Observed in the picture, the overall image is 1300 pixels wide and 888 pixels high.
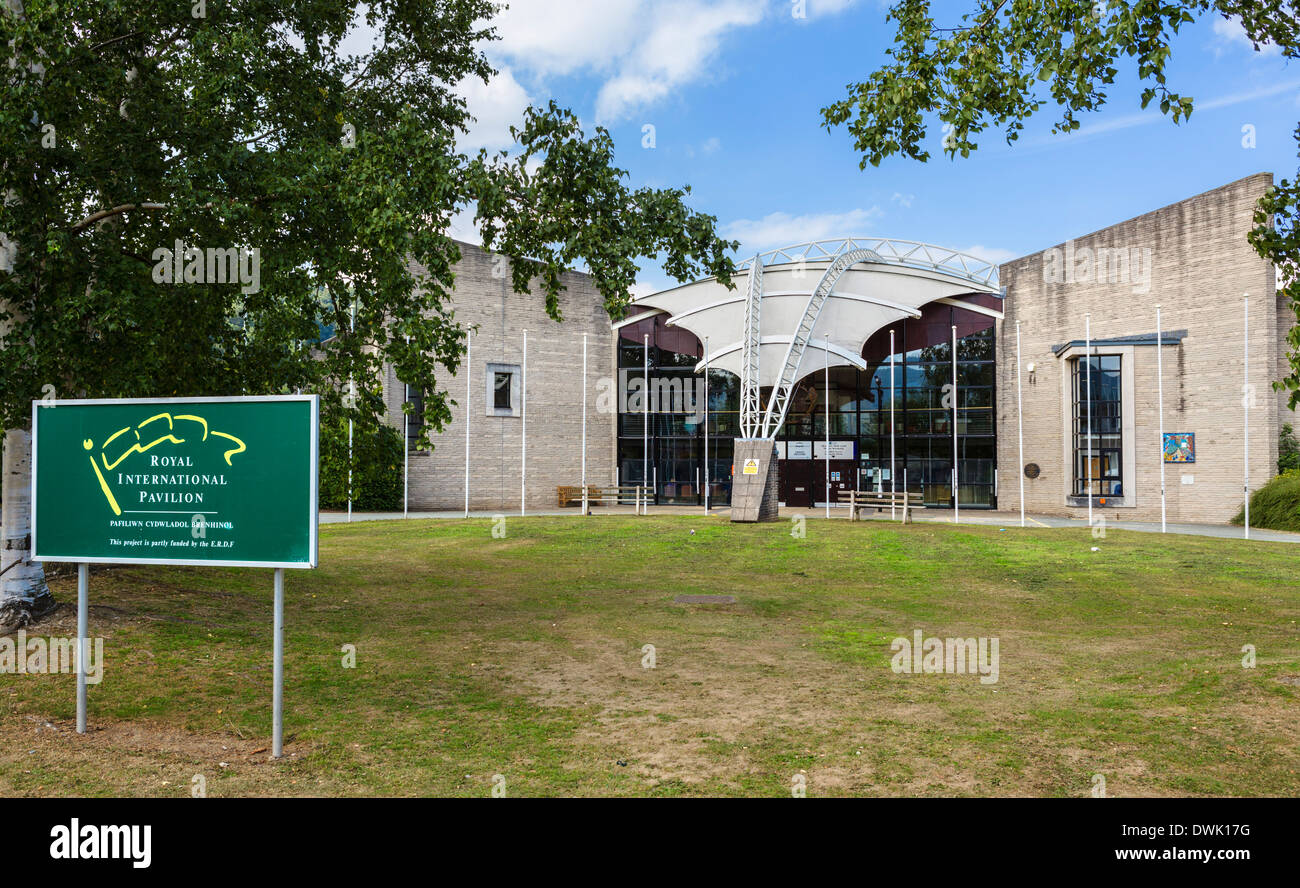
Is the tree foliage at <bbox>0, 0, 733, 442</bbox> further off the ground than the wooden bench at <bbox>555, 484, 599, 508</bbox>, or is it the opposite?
the tree foliage at <bbox>0, 0, 733, 442</bbox>

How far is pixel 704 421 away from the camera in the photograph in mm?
34625

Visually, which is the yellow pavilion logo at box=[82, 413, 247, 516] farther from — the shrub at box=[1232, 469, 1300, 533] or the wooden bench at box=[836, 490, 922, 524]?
the shrub at box=[1232, 469, 1300, 533]

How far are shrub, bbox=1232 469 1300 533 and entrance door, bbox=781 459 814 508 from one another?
14.9 meters

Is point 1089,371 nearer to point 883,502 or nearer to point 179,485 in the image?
point 883,502

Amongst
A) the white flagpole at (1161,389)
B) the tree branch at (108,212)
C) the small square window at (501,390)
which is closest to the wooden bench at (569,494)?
the small square window at (501,390)

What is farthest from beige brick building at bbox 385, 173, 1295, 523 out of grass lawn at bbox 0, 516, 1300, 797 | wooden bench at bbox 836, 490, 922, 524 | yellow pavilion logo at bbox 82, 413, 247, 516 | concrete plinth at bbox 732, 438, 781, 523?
yellow pavilion logo at bbox 82, 413, 247, 516

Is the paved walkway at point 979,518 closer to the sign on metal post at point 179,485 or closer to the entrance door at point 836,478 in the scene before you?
the entrance door at point 836,478

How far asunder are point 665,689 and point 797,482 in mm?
27908

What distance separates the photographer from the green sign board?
5766mm

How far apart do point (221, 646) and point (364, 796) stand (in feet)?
15.4

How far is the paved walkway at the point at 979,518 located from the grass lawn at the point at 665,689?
941 cm

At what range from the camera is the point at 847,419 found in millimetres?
33875

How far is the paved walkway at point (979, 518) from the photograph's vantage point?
74.4ft
